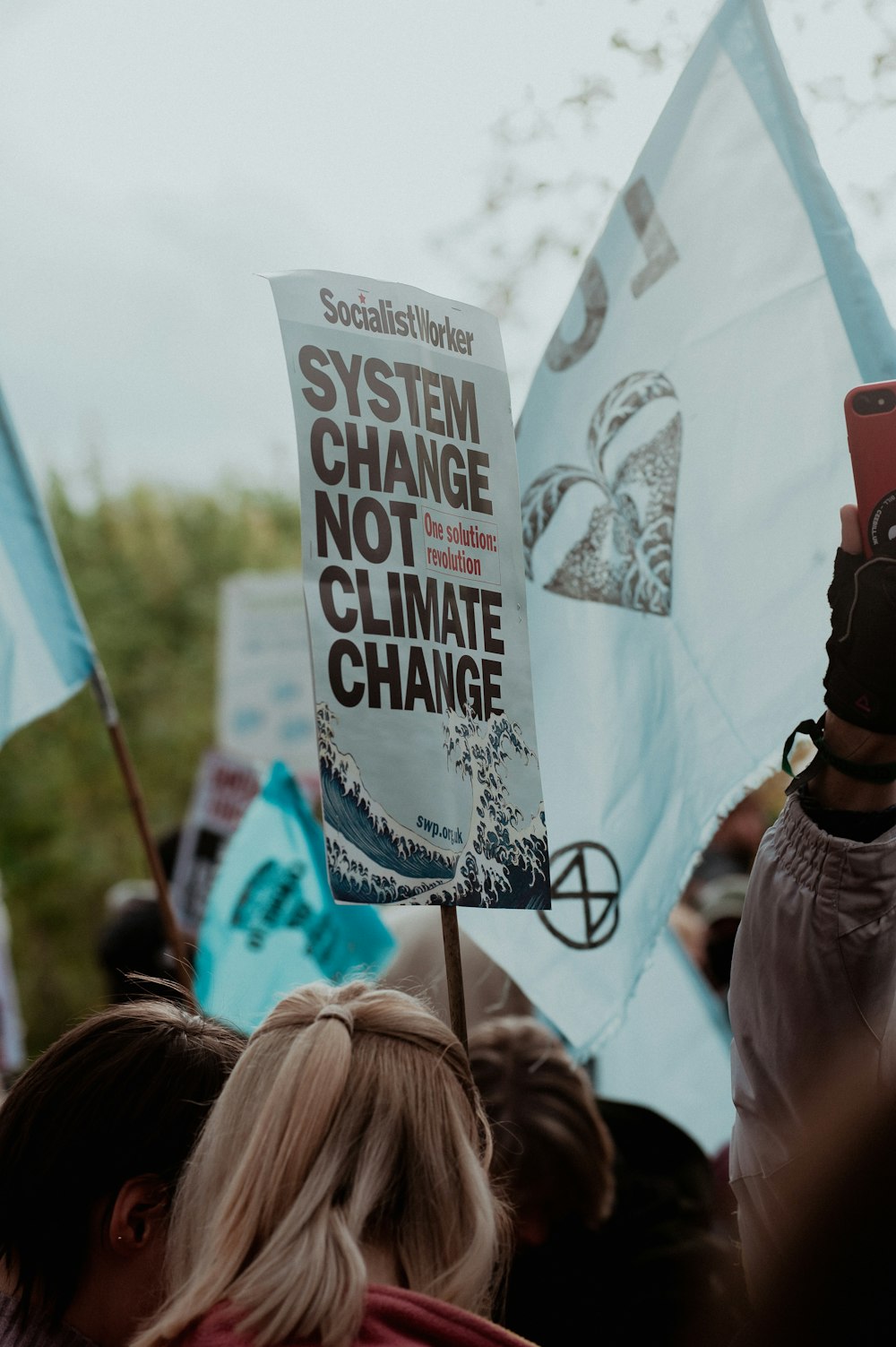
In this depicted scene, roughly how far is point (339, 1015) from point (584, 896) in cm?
100

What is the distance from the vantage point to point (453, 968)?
1.88 m

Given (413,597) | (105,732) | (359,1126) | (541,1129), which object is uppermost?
(105,732)

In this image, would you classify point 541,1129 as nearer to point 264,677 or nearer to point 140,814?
point 140,814

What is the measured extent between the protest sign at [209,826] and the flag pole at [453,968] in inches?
129

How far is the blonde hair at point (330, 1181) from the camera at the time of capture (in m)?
1.34

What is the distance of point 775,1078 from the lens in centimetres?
166

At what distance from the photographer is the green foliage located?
2250cm

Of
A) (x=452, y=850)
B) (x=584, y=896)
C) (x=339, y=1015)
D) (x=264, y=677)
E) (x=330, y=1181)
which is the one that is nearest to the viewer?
(x=330, y=1181)

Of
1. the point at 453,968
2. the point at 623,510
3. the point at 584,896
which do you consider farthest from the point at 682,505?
the point at 453,968

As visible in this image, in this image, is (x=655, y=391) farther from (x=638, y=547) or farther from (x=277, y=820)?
(x=277, y=820)

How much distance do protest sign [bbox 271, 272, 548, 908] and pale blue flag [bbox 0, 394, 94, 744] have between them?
1740 mm

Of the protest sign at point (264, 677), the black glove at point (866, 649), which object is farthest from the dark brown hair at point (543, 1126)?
the protest sign at point (264, 677)

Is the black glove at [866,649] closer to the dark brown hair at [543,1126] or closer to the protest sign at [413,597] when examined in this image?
the protest sign at [413,597]

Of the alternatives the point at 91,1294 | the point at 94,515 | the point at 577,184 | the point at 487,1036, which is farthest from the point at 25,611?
the point at 94,515
